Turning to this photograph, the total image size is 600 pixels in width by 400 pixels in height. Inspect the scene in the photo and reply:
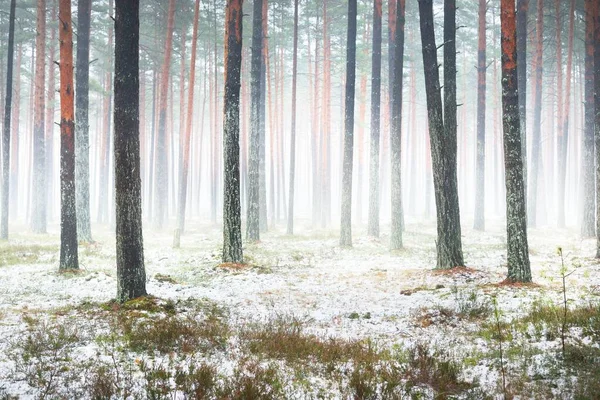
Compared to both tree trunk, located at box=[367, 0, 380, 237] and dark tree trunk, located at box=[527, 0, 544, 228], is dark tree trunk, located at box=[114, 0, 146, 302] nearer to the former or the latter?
tree trunk, located at box=[367, 0, 380, 237]

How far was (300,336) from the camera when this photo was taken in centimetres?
562

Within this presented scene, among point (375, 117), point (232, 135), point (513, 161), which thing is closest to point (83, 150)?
point (232, 135)

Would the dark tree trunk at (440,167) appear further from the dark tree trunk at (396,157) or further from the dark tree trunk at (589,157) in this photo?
the dark tree trunk at (589,157)

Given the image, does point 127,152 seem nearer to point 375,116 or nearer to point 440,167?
point 440,167

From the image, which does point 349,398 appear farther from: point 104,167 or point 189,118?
point 104,167

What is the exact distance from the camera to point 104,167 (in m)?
30.5

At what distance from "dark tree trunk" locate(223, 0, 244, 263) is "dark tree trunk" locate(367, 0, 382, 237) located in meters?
7.74

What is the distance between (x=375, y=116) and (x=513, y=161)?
33.2 feet

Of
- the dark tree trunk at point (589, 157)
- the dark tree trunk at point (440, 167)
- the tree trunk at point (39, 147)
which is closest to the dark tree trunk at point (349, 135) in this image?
the dark tree trunk at point (440, 167)

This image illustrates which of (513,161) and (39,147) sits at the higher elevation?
(39,147)

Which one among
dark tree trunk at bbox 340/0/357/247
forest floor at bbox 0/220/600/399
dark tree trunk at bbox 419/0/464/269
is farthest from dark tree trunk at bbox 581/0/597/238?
dark tree trunk at bbox 419/0/464/269

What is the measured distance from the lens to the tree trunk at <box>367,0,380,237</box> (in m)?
17.8

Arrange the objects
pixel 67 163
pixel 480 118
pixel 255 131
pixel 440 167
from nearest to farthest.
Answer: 1. pixel 440 167
2. pixel 67 163
3. pixel 255 131
4. pixel 480 118

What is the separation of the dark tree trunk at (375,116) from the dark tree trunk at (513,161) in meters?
9.18
